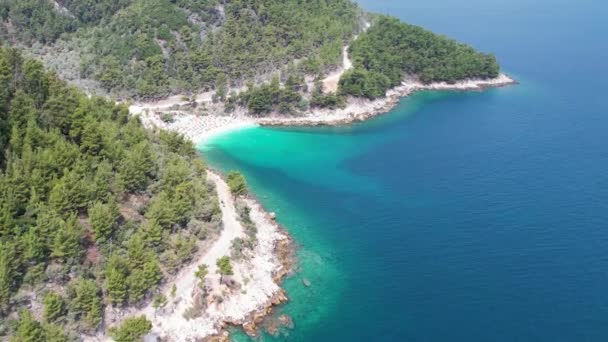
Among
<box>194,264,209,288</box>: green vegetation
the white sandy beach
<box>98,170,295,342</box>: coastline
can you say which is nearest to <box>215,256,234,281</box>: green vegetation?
<box>194,264,209,288</box>: green vegetation

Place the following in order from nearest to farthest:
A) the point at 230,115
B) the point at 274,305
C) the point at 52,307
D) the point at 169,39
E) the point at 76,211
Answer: the point at 52,307 < the point at 76,211 < the point at 274,305 < the point at 230,115 < the point at 169,39

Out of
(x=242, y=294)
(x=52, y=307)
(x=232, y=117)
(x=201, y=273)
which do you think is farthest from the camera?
(x=232, y=117)

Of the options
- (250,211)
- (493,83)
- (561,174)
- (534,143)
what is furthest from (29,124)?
(493,83)

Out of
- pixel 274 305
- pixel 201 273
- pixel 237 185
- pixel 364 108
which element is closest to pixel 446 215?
pixel 237 185

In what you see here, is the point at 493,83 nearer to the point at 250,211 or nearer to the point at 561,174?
the point at 561,174

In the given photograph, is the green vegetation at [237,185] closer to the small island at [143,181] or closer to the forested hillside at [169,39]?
the small island at [143,181]

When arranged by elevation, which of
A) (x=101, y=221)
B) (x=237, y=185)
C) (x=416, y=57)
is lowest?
(x=237, y=185)

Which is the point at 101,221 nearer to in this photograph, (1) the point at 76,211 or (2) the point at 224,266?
(1) the point at 76,211
